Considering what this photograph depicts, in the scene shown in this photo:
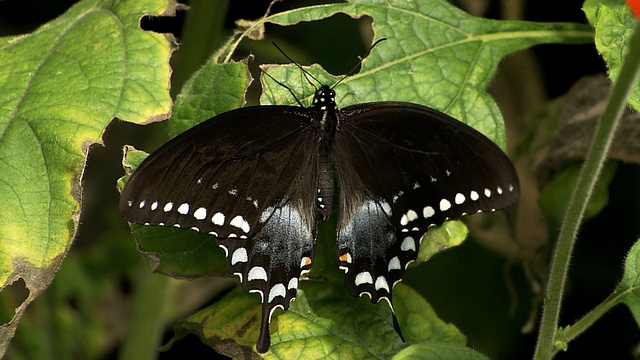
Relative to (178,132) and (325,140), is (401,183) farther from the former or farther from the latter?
(178,132)

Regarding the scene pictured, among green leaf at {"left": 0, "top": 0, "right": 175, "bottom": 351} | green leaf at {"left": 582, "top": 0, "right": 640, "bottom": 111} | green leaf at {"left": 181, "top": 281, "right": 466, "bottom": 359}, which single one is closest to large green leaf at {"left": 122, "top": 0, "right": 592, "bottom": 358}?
green leaf at {"left": 181, "top": 281, "right": 466, "bottom": 359}

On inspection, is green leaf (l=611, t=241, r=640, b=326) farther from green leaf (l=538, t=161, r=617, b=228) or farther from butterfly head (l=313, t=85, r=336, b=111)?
butterfly head (l=313, t=85, r=336, b=111)

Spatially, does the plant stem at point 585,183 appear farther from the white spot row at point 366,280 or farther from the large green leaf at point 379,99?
the white spot row at point 366,280

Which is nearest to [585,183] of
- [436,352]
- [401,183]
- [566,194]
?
[436,352]

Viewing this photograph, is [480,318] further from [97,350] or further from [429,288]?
[97,350]

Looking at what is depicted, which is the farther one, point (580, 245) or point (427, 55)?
point (580, 245)

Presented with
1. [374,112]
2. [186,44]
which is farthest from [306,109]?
[186,44]

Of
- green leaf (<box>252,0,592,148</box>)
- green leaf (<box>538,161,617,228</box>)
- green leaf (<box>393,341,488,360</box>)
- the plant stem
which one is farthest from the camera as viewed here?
green leaf (<box>538,161,617,228</box>)
